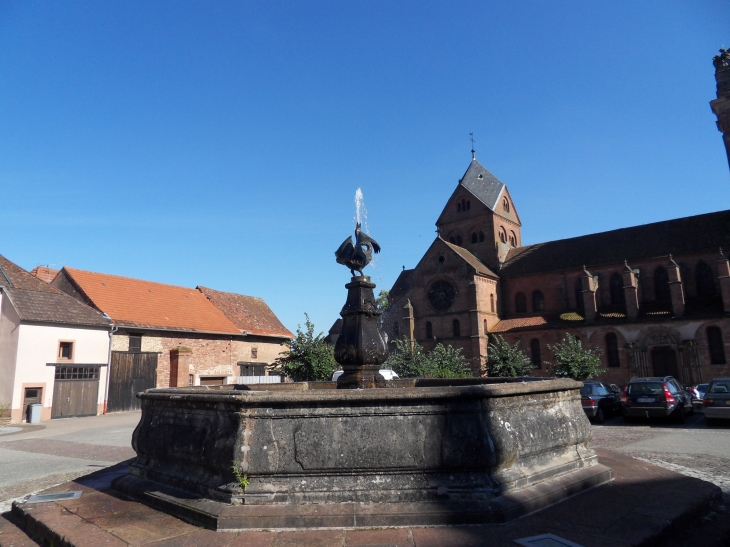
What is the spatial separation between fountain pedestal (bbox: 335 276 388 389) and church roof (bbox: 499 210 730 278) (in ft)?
121

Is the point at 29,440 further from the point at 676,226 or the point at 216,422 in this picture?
the point at 676,226

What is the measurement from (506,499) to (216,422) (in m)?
2.91

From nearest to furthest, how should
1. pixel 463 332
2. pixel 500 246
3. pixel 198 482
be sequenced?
pixel 198 482
pixel 463 332
pixel 500 246

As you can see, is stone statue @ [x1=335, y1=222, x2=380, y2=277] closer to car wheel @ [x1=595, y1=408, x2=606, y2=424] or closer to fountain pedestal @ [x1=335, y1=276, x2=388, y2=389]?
fountain pedestal @ [x1=335, y1=276, x2=388, y2=389]

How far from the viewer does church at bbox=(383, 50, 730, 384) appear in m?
34.2

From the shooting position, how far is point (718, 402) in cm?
1557

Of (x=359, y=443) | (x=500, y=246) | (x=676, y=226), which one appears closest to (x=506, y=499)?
(x=359, y=443)

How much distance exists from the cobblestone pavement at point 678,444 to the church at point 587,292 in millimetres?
19065

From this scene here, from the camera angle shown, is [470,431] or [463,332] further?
[463,332]

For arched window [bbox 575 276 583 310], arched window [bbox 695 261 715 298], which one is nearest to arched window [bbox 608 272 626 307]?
arched window [bbox 575 276 583 310]

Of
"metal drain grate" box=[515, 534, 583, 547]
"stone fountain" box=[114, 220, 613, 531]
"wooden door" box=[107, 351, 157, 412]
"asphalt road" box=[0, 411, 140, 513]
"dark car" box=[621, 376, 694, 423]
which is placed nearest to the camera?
"metal drain grate" box=[515, 534, 583, 547]

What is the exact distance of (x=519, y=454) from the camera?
5.00 meters

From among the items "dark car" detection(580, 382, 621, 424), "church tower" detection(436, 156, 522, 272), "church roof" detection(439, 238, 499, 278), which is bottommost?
"dark car" detection(580, 382, 621, 424)

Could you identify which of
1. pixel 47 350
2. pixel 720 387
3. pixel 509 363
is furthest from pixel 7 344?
pixel 720 387
